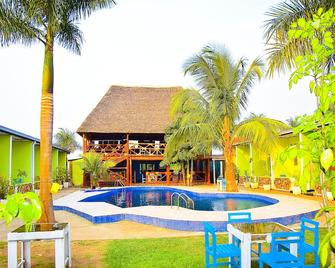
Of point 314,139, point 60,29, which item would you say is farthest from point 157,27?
point 314,139

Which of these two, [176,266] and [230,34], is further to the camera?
[230,34]

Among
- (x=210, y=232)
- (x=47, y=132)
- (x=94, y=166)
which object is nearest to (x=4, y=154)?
(x=94, y=166)

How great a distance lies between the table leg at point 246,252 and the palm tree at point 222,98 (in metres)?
9.16

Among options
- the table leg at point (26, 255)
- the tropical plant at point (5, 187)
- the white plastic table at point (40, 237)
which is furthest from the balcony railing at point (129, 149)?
the white plastic table at point (40, 237)

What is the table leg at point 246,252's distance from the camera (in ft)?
12.8

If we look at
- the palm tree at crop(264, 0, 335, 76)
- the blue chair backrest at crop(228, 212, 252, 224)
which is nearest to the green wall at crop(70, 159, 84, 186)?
the palm tree at crop(264, 0, 335, 76)

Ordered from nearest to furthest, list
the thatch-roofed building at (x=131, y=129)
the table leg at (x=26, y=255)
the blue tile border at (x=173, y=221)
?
the table leg at (x=26, y=255)
the blue tile border at (x=173, y=221)
the thatch-roofed building at (x=131, y=129)

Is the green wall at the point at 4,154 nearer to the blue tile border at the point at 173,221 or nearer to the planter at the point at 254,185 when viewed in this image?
the blue tile border at the point at 173,221

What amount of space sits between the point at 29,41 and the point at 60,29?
0.77 metres

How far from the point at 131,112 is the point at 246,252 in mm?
20456

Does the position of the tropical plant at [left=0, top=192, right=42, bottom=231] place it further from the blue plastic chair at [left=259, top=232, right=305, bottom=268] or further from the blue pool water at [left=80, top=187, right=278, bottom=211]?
→ the blue pool water at [left=80, top=187, right=278, bottom=211]

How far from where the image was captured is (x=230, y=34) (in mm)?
13695

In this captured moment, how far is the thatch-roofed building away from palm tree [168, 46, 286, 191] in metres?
8.02

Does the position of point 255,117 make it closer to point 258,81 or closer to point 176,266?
point 258,81
